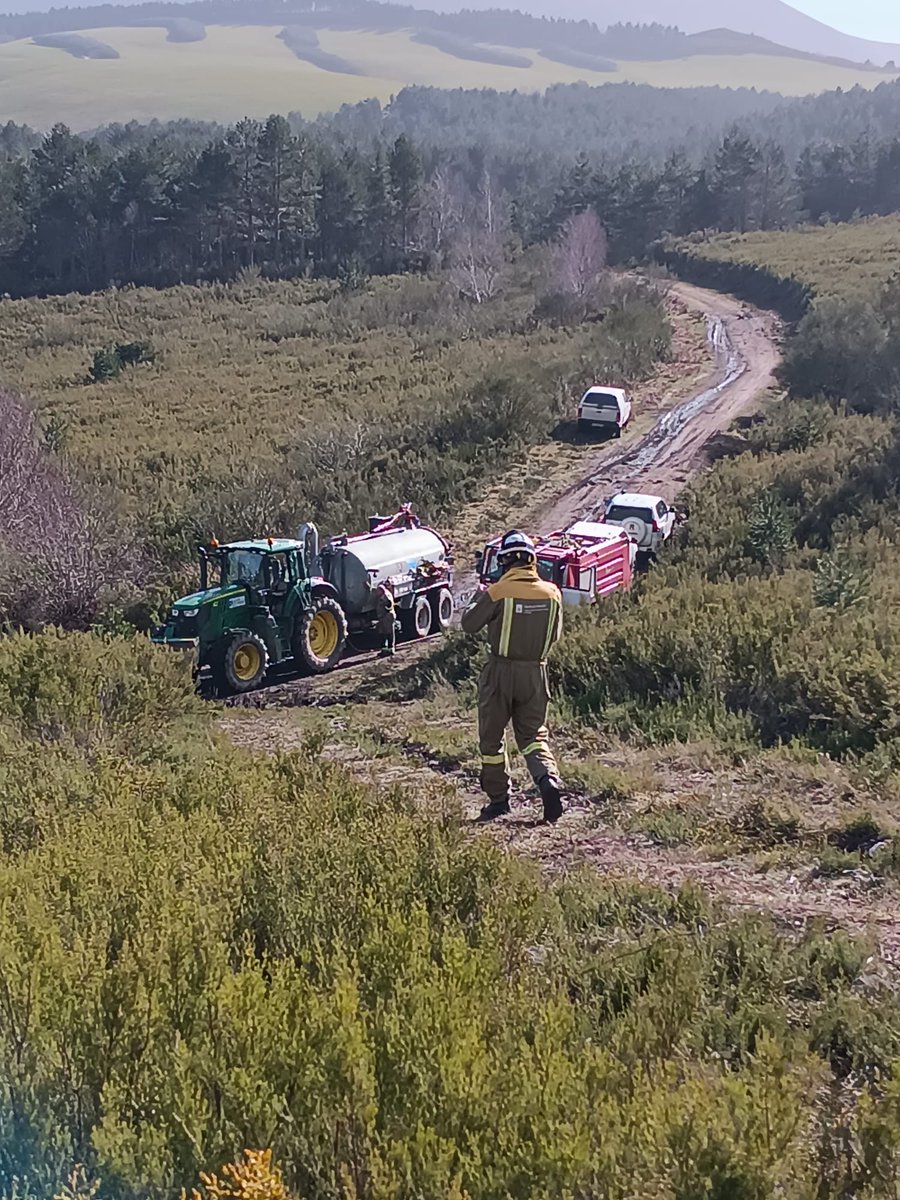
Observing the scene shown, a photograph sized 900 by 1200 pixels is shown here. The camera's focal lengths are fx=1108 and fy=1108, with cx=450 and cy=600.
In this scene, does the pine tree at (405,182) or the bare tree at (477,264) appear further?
the pine tree at (405,182)

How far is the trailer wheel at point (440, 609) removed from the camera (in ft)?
64.7

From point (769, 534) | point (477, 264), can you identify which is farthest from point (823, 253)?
point (769, 534)

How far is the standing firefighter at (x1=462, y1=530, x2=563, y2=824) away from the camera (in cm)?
806

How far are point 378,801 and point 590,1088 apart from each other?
3883 millimetres

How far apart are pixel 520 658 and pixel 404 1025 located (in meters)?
4.57

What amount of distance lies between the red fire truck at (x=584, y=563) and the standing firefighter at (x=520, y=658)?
1012 cm

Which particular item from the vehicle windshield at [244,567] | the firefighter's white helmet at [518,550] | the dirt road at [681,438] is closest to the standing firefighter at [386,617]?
the vehicle windshield at [244,567]

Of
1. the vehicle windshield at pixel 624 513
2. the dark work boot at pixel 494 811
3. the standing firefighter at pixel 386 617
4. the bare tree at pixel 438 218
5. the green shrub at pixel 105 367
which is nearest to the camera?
the dark work boot at pixel 494 811

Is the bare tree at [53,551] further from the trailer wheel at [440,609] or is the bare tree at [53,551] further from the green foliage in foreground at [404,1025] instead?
the green foliage in foreground at [404,1025]

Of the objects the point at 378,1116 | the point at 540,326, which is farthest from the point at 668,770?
the point at 540,326

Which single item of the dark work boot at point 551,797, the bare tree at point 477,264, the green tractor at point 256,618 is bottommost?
the green tractor at point 256,618

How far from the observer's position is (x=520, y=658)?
8156 mm

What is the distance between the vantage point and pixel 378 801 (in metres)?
7.33

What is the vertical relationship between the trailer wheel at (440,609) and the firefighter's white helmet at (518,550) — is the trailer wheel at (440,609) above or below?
below
